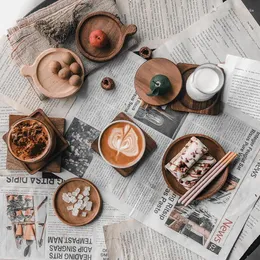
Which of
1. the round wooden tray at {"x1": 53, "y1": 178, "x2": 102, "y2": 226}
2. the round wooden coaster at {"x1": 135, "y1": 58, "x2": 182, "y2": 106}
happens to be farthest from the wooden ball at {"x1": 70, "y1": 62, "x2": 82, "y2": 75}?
the round wooden tray at {"x1": 53, "y1": 178, "x2": 102, "y2": 226}

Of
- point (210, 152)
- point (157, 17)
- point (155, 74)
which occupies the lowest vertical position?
point (210, 152)

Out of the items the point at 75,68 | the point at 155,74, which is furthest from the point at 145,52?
the point at 75,68

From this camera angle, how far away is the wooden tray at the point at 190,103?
0.92 metres

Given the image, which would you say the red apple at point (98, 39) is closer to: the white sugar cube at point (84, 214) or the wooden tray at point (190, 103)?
the wooden tray at point (190, 103)

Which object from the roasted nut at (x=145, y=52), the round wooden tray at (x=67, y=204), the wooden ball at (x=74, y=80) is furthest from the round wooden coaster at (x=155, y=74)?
the round wooden tray at (x=67, y=204)

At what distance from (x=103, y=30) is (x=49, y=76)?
157 mm

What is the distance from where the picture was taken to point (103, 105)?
94 cm

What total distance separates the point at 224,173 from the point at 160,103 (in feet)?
0.67

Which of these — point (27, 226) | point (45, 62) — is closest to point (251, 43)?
point (45, 62)

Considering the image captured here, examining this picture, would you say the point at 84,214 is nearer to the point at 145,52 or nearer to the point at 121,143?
the point at 121,143

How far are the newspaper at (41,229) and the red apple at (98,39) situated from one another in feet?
1.02

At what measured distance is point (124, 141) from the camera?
912 mm

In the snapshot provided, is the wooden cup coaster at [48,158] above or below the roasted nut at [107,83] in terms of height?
below

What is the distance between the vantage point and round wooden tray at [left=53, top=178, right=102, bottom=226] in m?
0.93
